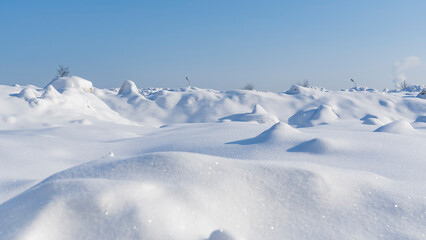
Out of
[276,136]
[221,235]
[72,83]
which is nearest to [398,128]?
[276,136]

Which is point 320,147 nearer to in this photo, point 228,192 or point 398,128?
point 228,192

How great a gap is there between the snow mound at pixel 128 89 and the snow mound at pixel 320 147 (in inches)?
412

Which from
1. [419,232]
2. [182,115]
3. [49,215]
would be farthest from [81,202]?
[182,115]

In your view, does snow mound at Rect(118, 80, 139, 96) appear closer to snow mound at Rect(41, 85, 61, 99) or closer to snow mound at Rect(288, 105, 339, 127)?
snow mound at Rect(41, 85, 61, 99)

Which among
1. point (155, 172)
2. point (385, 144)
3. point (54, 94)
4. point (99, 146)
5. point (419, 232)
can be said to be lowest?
point (54, 94)

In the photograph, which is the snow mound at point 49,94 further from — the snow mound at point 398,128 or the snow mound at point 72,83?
the snow mound at point 398,128

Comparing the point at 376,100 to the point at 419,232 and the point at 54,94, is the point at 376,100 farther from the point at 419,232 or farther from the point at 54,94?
the point at 419,232

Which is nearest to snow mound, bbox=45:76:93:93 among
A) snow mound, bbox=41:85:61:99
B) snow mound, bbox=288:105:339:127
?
snow mound, bbox=41:85:61:99

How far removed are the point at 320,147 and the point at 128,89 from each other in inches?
438

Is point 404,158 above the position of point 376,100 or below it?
→ above

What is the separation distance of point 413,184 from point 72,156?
2406 millimetres

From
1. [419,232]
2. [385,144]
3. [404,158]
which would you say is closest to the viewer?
[419,232]

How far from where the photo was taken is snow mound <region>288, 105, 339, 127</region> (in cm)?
880

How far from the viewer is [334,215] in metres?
1.46
